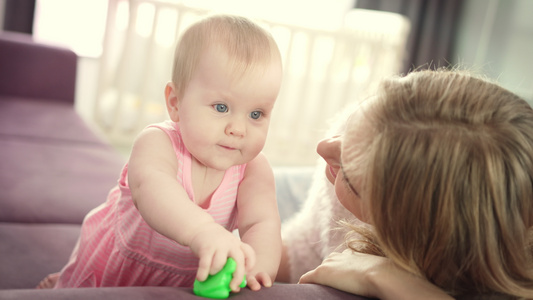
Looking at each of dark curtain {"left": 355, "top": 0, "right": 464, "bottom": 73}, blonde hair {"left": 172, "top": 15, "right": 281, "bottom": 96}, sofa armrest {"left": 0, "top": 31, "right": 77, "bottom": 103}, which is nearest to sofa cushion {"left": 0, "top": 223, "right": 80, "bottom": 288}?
blonde hair {"left": 172, "top": 15, "right": 281, "bottom": 96}

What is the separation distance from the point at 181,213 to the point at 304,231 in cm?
56

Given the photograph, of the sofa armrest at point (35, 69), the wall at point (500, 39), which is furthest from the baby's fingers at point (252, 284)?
the wall at point (500, 39)

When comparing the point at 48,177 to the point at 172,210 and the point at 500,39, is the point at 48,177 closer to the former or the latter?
the point at 172,210

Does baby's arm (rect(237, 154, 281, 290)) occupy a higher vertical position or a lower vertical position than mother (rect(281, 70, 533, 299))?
lower

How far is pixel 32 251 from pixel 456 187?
1.00m

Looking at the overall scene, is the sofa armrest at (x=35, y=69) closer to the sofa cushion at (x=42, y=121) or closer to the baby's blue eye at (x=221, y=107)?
the sofa cushion at (x=42, y=121)

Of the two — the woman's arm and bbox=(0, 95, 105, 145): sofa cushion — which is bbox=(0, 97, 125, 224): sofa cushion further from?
the woman's arm

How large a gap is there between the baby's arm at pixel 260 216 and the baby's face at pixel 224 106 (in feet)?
0.40

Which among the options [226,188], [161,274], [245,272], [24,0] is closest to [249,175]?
[226,188]

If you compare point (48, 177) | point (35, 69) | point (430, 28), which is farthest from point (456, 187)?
point (430, 28)

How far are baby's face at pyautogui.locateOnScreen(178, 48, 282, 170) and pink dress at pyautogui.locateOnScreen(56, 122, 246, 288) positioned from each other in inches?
3.3

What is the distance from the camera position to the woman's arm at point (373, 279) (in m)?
0.67

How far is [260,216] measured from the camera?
0.94 metres

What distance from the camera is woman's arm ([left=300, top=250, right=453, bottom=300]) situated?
26.2 inches
